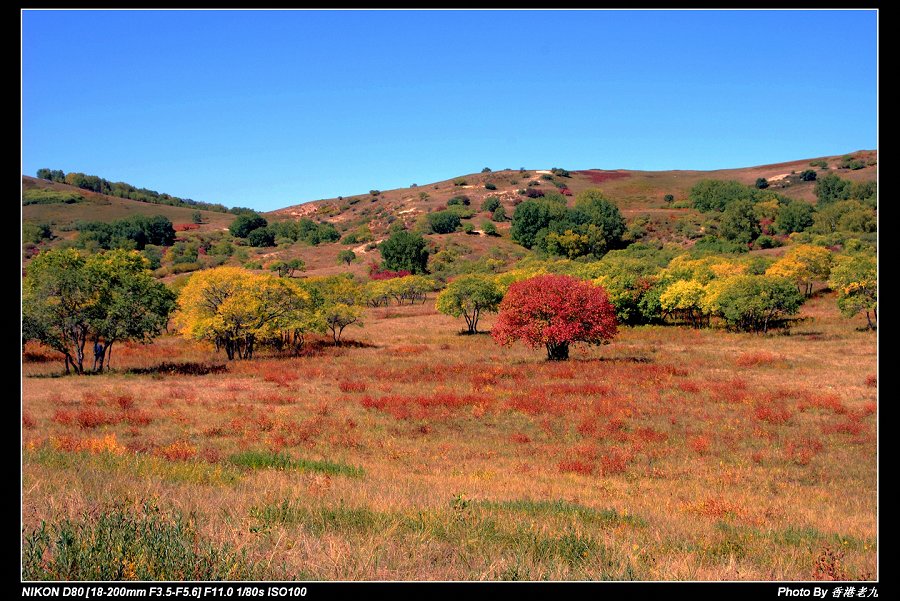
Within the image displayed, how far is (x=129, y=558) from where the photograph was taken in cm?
557

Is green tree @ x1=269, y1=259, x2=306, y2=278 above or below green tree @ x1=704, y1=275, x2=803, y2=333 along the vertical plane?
above

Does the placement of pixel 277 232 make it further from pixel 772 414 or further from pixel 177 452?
pixel 177 452

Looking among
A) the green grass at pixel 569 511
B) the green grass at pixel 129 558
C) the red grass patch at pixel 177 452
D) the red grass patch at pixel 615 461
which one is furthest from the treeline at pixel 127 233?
the green grass at pixel 129 558

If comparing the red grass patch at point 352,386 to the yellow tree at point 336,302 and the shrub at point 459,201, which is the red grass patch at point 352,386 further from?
the shrub at point 459,201

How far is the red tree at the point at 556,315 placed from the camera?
42094mm

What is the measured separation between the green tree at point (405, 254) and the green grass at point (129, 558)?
11800cm

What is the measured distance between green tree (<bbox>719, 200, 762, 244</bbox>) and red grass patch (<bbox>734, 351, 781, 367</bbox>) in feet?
309

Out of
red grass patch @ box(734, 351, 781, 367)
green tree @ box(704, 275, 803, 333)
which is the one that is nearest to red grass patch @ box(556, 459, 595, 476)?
red grass patch @ box(734, 351, 781, 367)

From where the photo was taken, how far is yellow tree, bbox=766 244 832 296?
250 feet

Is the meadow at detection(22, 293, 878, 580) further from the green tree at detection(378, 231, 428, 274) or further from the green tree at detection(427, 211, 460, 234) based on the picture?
the green tree at detection(427, 211, 460, 234)

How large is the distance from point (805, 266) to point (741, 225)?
55.8 m

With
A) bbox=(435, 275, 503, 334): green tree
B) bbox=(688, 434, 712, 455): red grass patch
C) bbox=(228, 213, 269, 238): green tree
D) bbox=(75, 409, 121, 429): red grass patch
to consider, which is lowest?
bbox=(688, 434, 712, 455): red grass patch

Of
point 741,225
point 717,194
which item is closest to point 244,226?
point 741,225
